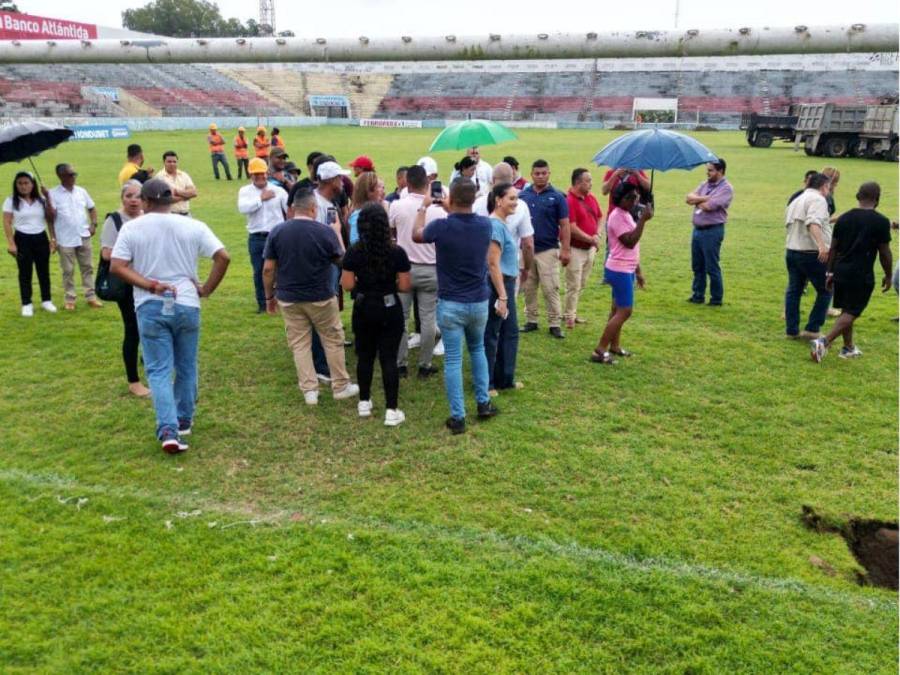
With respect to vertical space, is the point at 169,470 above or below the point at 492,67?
below

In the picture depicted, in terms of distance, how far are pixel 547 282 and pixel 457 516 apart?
3.97 meters

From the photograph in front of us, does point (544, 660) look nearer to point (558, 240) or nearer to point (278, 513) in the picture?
point (278, 513)

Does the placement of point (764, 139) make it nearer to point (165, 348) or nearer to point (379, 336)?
point (379, 336)

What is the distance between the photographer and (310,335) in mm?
6117

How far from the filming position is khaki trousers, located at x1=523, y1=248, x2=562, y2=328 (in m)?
7.75

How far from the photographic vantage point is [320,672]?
3129 mm

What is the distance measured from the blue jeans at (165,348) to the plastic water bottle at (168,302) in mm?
55

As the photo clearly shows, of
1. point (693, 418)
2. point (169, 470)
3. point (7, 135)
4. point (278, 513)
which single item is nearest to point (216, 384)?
point (169, 470)

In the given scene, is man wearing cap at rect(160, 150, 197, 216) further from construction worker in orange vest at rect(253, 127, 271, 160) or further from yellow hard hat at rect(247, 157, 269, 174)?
construction worker in orange vest at rect(253, 127, 271, 160)

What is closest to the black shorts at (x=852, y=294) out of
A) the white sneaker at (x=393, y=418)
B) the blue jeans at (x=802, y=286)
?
the blue jeans at (x=802, y=286)

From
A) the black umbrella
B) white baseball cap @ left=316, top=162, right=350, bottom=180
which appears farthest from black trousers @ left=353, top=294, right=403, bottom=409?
the black umbrella

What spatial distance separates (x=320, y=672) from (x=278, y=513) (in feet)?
4.79

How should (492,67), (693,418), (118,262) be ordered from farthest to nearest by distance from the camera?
(492,67) < (693,418) < (118,262)

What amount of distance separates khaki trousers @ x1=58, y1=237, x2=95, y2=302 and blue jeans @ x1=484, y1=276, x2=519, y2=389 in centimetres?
578
